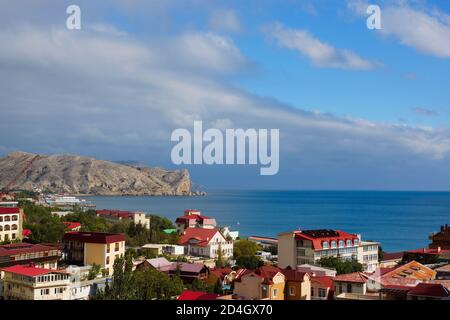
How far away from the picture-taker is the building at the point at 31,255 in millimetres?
7129

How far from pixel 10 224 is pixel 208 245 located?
4.22m

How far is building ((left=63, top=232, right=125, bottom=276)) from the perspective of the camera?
8352 mm

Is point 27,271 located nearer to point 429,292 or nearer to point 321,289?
point 321,289

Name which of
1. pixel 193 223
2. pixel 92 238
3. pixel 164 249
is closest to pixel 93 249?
pixel 92 238

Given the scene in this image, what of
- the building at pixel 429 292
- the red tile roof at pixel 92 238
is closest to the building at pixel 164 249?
the red tile roof at pixel 92 238

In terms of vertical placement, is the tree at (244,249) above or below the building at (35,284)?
below

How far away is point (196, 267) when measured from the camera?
7.38 m

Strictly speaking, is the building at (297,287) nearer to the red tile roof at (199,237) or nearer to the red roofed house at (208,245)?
the red roofed house at (208,245)

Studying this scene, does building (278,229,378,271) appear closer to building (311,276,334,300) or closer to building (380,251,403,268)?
building (380,251,403,268)

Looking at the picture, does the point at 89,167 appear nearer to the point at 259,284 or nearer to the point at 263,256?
the point at 263,256

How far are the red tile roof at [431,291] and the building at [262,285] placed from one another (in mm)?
1536

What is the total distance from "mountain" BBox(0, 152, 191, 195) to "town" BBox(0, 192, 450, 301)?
125 feet

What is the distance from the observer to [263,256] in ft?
34.5
